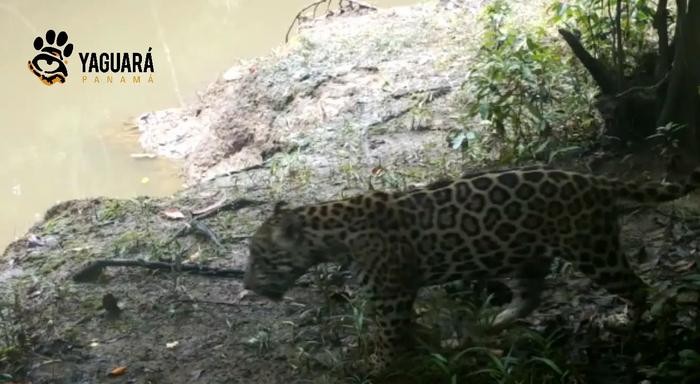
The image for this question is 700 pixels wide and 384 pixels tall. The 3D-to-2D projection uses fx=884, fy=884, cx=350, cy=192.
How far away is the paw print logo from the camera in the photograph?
13.9m

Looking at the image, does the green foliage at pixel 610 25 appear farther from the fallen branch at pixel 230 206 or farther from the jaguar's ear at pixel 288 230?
the jaguar's ear at pixel 288 230

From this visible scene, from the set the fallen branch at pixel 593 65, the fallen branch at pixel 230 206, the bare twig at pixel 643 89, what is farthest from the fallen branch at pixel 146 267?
the bare twig at pixel 643 89

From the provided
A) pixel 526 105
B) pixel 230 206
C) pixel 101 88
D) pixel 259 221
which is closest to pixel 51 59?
pixel 101 88

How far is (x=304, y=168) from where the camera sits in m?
8.08

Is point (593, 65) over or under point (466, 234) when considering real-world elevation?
over

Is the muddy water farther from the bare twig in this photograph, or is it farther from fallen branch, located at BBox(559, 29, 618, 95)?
the bare twig

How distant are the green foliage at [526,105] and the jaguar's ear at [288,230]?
2543 millimetres

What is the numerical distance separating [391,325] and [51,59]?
1128 centimetres

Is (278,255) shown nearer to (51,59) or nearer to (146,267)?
(146,267)

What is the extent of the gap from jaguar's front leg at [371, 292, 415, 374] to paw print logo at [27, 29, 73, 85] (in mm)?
10352

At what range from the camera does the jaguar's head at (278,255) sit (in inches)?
197

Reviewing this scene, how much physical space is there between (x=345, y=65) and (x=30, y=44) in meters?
7.94

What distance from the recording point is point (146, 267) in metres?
6.61

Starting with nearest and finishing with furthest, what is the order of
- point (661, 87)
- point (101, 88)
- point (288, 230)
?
point (288, 230)
point (661, 87)
point (101, 88)
